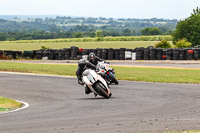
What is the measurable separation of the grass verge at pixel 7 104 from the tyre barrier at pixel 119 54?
25.3m

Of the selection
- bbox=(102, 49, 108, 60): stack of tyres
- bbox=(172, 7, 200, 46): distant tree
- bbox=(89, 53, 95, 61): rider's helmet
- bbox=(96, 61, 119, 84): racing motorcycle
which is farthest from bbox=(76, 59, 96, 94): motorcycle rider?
bbox=(172, 7, 200, 46): distant tree

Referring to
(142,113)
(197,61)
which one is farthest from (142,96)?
(197,61)

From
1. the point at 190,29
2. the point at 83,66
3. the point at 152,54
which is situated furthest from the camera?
the point at 190,29

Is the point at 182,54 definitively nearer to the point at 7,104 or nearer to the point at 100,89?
the point at 100,89

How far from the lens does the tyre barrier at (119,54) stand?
38.3 m

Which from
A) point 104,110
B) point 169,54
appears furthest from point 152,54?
point 104,110

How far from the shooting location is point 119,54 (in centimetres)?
4103

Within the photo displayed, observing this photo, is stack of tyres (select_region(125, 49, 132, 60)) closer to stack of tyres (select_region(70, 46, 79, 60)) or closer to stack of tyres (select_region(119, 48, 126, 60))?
stack of tyres (select_region(119, 48, 126, 60))

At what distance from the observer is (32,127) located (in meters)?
9.02

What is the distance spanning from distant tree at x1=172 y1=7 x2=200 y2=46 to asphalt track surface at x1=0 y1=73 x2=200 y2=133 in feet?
124

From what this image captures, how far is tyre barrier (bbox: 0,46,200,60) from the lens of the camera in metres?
38.3

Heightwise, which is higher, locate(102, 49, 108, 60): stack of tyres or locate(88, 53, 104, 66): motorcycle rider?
locate(88, 53, 104, 66): motorcycle rider

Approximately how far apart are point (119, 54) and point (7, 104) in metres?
27.4

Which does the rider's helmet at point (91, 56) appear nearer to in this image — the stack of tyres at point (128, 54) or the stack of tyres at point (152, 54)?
the stack of tyres at point (152, 54)
